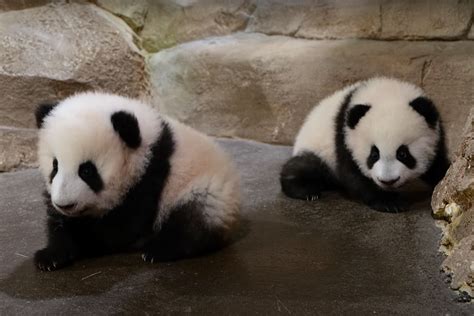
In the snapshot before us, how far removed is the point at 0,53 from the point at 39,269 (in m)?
3.28

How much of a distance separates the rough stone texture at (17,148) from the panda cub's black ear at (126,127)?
2705 millimetres

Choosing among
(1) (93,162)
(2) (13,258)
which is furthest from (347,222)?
(2) (13,258)

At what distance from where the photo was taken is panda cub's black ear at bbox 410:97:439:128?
4.80 m

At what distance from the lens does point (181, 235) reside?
3775mm

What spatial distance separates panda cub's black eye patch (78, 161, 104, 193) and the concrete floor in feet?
1.64

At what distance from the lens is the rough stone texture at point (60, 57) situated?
246 inches

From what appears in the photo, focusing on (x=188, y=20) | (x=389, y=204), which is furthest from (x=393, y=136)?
(x=188, y=20)

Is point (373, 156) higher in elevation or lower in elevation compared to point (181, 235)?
higher


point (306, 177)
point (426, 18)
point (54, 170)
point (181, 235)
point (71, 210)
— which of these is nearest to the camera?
point (71, 210)

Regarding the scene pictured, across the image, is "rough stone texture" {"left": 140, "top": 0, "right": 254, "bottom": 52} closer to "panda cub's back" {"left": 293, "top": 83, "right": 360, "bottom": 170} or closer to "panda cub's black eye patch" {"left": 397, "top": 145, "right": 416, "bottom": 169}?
"panda cub's back" {"left": 293, "top": 83, "right": 360, "bottom": 170}

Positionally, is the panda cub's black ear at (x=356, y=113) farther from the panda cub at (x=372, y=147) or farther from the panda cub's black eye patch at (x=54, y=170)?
the panda cub's black eye patch at (x=54, y=170)

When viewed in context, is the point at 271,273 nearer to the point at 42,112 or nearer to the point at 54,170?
the point at 54,170

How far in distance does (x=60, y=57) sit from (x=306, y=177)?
2.93m

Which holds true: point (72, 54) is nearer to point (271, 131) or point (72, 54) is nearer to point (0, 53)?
point (0, 53)
